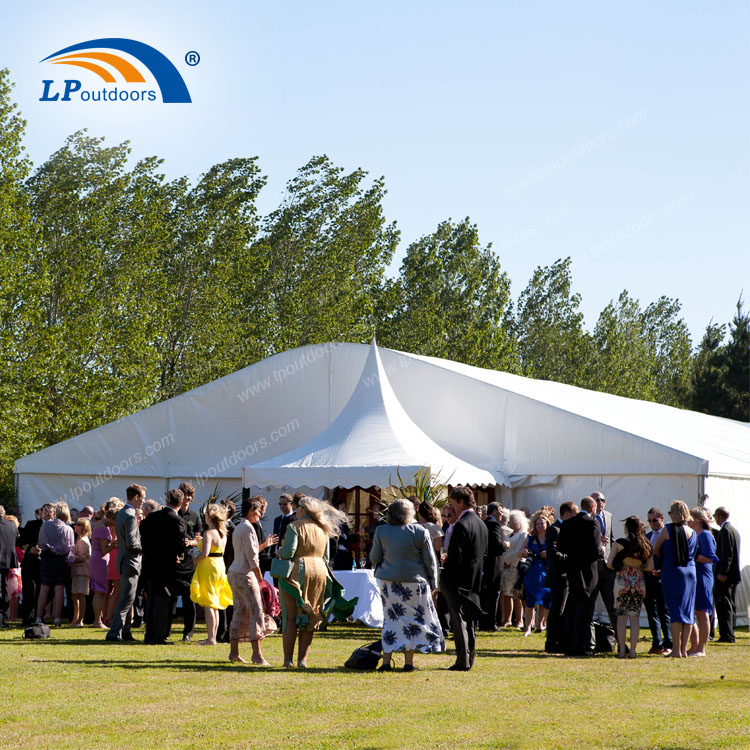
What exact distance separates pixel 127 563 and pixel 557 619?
437cm

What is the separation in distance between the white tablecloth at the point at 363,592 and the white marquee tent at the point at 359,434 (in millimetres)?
3315

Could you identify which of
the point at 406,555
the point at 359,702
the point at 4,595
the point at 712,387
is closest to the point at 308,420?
the point at 4,595

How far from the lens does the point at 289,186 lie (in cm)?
3719

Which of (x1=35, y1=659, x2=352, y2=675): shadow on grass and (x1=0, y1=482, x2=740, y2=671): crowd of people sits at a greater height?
(x1=0, y1=482, x2=740, y2=671): crowd of people

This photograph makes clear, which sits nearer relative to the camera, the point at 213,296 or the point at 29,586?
the point at 29,586

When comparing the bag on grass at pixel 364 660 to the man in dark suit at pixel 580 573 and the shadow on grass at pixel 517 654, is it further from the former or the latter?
the man in dark suit at pixel 580 573

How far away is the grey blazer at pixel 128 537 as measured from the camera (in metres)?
11.4

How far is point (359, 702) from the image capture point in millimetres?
7609

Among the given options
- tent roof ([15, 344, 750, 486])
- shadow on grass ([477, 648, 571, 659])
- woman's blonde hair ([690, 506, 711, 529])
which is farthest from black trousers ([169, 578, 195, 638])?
tent roof ([15, 344, 750, 486])

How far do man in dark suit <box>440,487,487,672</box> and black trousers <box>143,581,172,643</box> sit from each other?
3.16 metres

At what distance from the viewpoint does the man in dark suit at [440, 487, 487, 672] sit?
30.5ft

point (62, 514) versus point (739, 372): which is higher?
point (739, 372)

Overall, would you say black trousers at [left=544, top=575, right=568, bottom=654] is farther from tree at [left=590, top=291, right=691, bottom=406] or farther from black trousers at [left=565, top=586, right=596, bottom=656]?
tree at [left=590, top=291, right=691, bottom=406]

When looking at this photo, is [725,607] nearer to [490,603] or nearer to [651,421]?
[490,603]
